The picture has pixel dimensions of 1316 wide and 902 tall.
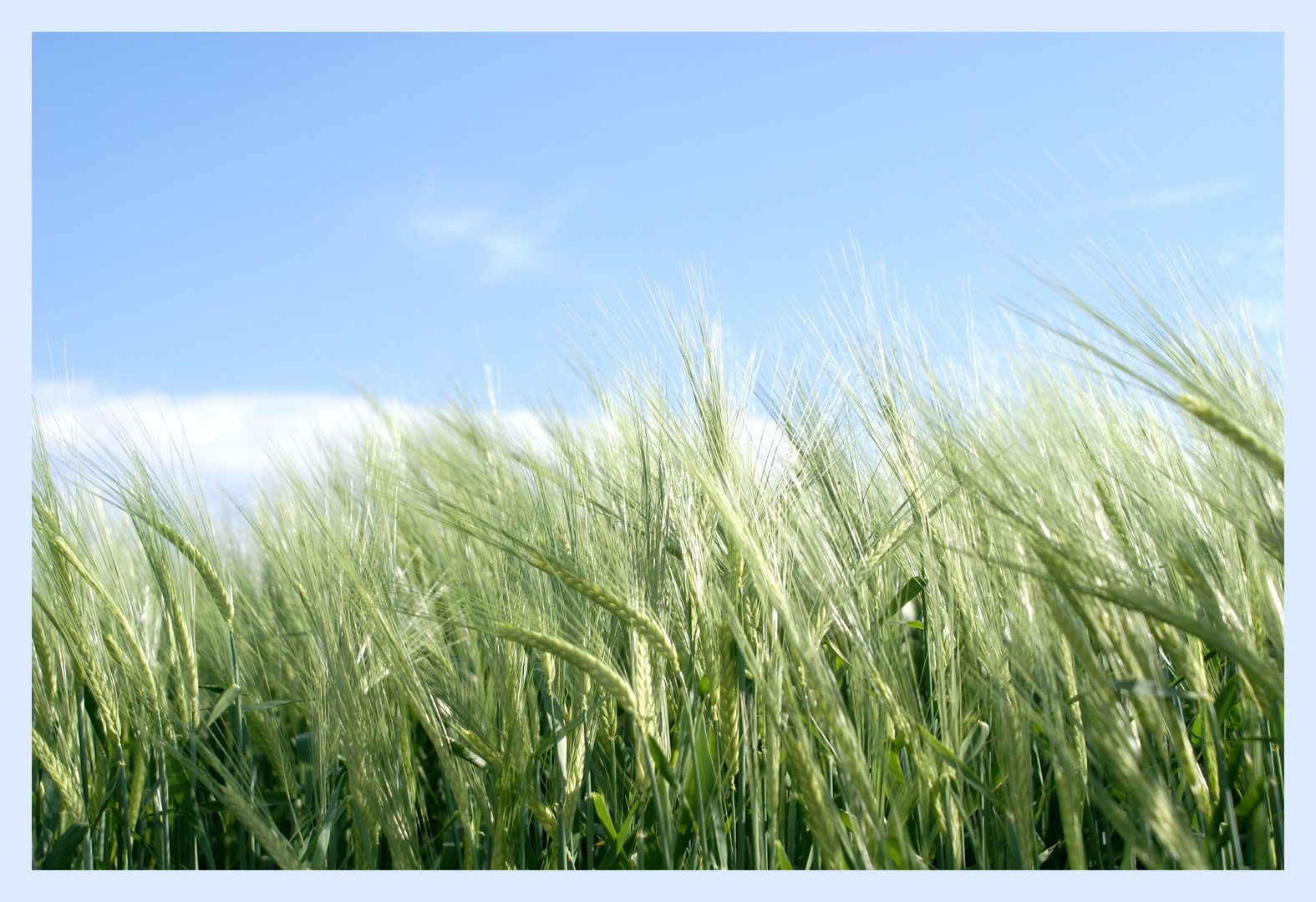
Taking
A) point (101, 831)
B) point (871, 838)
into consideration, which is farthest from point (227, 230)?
point (871, 838)

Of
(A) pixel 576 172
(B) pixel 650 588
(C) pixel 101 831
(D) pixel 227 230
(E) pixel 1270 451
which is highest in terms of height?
(A) pixel 576 172

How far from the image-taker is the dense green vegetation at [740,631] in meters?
0.96

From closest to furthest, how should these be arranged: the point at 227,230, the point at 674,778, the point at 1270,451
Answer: the point at 1270,451 → the point at 674,778 → the point at 227,230

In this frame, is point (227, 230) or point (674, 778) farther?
point (227, 230)

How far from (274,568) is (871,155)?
1.38 meters

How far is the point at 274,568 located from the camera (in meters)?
1.53

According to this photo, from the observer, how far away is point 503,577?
129 cm

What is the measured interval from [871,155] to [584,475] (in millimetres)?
862

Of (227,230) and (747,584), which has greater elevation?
(227,230)

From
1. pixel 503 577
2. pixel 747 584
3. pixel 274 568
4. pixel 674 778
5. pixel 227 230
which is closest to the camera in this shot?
pixel 674 778

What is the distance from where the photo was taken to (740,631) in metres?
0.88

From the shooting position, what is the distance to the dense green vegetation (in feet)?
3.15
